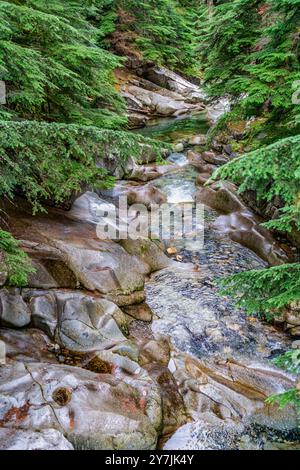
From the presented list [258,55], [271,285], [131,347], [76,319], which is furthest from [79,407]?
[258,55]

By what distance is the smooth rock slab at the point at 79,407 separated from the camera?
3467 millimetres

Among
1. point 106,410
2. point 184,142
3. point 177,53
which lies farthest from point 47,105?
point 177,53

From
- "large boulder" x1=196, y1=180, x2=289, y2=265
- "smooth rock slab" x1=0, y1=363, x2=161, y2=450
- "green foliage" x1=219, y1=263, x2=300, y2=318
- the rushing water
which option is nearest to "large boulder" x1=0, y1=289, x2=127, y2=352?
"smooth rock slab" x1=0, y1=363, x2=161, y2=450

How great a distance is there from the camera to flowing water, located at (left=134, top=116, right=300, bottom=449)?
428 centimetres

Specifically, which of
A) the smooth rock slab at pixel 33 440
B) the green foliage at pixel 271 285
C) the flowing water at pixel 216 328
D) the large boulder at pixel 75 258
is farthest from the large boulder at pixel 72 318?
the green foliage at pixel 271 285

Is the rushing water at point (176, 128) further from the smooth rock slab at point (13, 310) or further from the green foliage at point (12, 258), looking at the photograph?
the green foliage at point (12, 258)

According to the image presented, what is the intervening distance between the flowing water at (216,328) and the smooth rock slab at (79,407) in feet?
1.79

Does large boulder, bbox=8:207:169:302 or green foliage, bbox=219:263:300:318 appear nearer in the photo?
green foliage, bbox=219:263:300:318

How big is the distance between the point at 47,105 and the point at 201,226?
496cm

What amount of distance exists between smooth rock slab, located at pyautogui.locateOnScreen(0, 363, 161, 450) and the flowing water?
545 mm

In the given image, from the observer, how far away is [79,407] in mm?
3670

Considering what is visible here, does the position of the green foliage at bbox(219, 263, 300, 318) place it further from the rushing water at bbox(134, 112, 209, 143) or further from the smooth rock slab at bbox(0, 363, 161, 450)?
the rushing water at bbox(134, 112, 209, 143)

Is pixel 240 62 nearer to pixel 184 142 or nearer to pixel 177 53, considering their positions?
pixel 184 142
